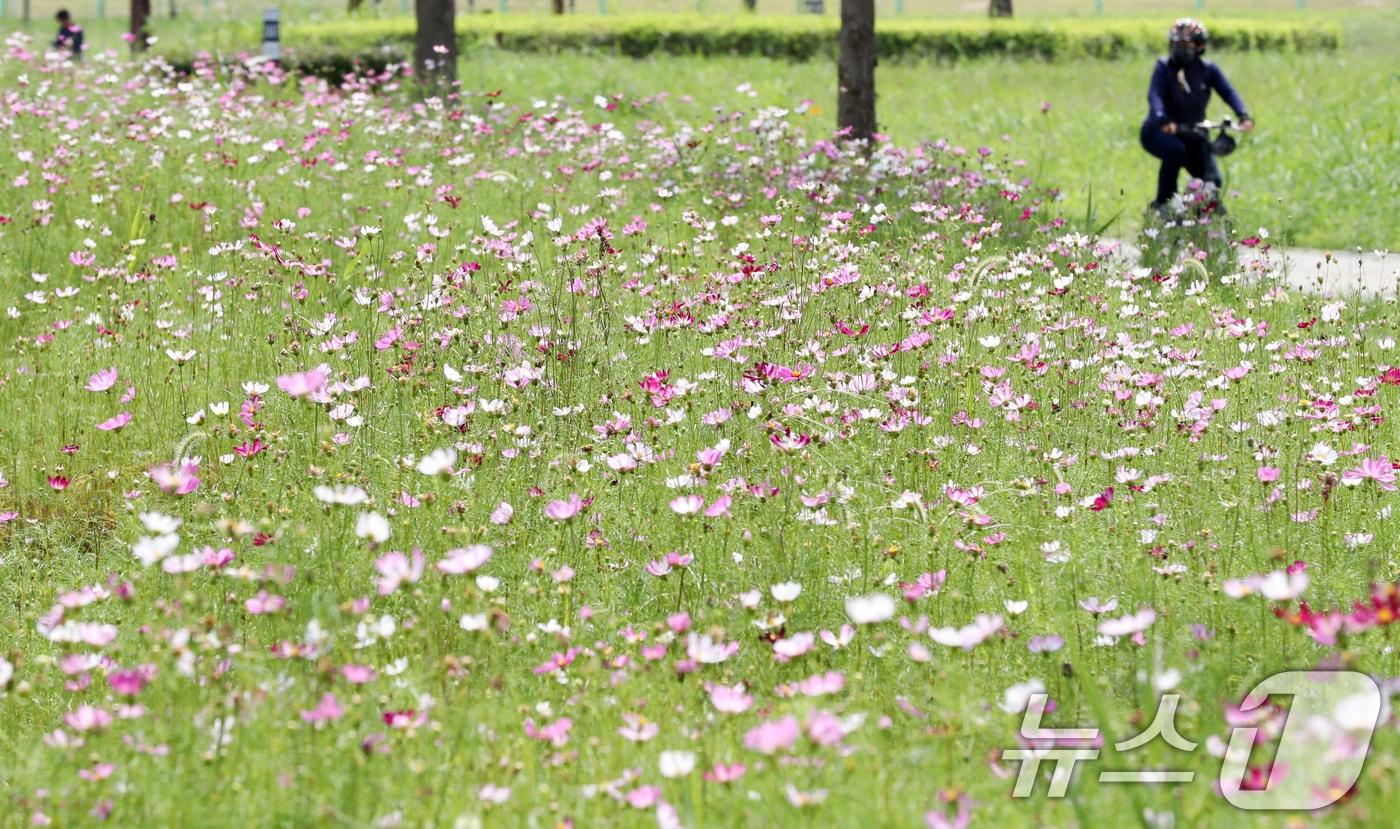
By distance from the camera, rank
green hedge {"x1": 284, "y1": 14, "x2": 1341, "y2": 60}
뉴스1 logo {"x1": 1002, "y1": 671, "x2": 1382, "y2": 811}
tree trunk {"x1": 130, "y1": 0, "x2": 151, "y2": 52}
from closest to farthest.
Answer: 뉴스1 logo {"x1": 1002, "y1": 671, "x2": 1382, "y2": 811}
green hedge {"x1": 284, "y1": 14, "x2": 1341, "y2": 60}
tree trunk {"x1": 130, "y1": 0, "x2": 151, "y2": 52}

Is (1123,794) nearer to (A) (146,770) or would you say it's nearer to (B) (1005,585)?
(B) (1005,585)

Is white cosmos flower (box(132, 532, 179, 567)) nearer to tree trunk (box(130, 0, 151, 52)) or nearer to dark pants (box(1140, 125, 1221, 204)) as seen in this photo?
dark pants (box(1140, 125, 1221, 204))

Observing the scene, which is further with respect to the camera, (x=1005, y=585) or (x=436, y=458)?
(x=1005, y=585)

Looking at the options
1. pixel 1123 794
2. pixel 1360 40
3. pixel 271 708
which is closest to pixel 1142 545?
pixel 1123 794

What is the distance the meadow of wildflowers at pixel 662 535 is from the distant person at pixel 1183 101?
7.44 ft

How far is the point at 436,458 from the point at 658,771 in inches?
32.9

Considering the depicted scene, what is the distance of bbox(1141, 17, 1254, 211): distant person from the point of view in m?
9.50

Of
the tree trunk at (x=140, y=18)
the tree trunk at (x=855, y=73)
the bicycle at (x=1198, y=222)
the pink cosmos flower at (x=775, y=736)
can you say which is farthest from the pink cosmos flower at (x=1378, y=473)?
→ the tree trunk at (x=140, y=18)

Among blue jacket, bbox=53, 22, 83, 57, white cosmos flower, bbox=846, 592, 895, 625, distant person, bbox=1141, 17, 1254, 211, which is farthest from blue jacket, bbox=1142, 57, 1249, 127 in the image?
blue jacket, bbox=53, 22, 83, 57

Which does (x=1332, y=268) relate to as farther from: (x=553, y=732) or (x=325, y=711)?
(x=325, y=711)

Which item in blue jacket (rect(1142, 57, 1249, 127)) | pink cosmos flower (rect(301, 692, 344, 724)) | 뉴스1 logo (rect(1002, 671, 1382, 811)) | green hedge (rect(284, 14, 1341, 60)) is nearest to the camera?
뉴스1 logo (rect(1002, 671, 1382, 811))

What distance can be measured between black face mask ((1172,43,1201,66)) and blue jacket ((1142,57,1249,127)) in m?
0.03

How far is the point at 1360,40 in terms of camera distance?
22.7 metres

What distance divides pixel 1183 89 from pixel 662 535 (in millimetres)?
7123
